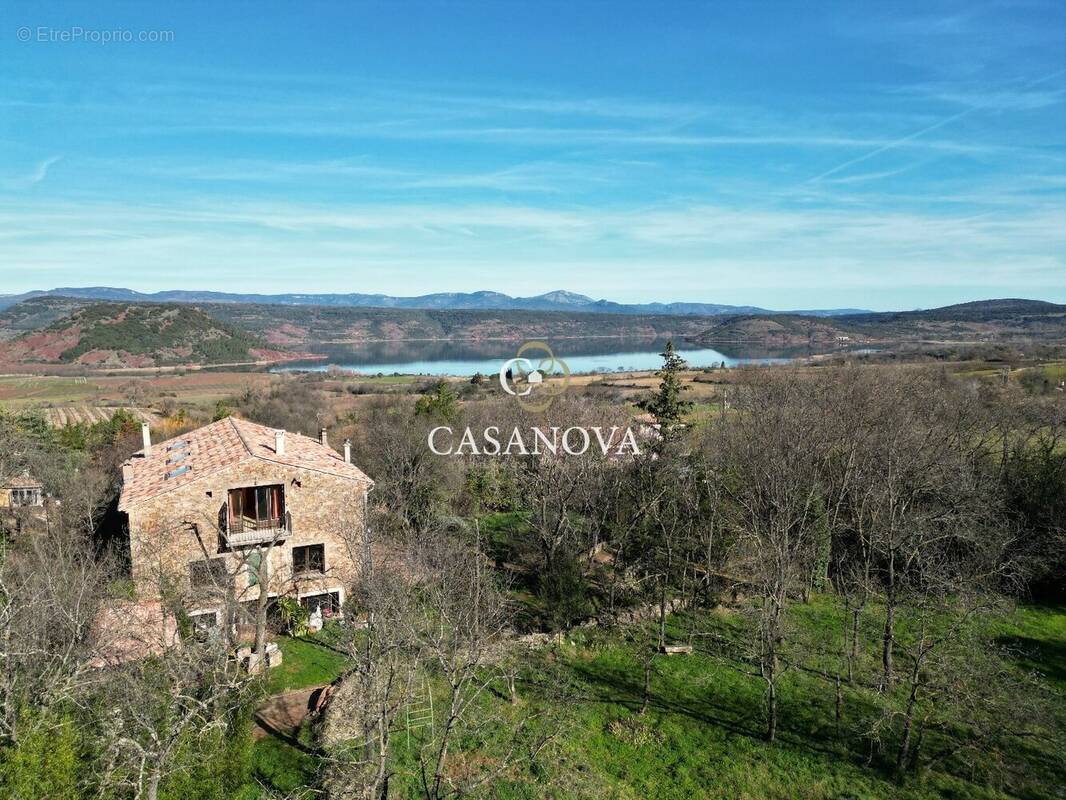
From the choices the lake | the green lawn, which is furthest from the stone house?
the lake

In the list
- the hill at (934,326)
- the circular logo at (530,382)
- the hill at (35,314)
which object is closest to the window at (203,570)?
the circular logo at (530,382)

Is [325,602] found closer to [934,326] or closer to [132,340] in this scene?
[132,340]

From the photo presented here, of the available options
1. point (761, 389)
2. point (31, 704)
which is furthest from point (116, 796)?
point (761, 389)

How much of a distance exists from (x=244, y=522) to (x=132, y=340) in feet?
406

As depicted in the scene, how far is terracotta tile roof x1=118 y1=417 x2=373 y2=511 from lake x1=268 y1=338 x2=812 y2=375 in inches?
3473

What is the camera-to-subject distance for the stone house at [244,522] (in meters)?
22.7

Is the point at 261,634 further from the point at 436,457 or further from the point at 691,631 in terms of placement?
the point at 436,457

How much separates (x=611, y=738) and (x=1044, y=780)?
11.2 m

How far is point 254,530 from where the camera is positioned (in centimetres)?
2409

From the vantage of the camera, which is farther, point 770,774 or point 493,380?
point 493,380

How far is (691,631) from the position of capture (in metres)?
25.2

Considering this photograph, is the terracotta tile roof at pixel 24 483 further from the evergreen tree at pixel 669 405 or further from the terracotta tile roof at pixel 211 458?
the evergreen tree at pixel 669 405

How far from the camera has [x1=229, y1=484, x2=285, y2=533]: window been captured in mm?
24297

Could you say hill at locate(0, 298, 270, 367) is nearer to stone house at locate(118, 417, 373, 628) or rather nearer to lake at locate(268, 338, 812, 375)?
lake at locate(268, 338, 812, 375)
